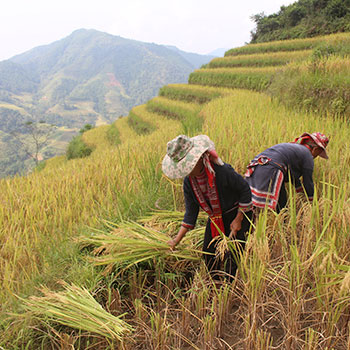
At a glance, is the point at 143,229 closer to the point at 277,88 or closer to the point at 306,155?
the point at 306,155

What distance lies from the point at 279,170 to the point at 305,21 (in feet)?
64.4

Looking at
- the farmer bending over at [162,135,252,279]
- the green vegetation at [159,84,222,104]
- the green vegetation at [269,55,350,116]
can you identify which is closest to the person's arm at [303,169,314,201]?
the farmer bending over at [162,135,252,279]

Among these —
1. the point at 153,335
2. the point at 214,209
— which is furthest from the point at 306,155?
the point at 153,335

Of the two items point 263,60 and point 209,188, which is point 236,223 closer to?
point 209,188

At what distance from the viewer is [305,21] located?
16.7 metres

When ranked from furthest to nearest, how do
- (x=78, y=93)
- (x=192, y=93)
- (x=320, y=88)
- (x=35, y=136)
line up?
(x=78, y=93) → (x=35, y=136) → (x=192, y=93) → (x=320, y=88)

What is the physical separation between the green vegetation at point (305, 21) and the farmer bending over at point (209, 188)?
15.3m

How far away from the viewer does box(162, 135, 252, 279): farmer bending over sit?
1.18 meters

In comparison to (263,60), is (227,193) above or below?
below

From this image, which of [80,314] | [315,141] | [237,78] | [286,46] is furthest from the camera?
[286,46]

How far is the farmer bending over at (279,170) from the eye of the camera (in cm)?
160

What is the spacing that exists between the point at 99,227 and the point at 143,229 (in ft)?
1.54

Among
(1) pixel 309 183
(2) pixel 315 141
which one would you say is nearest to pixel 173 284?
(1) pixel 309 183

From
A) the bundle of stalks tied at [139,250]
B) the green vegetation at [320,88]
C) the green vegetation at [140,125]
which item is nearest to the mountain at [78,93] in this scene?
the green vegetation at [140,125]
